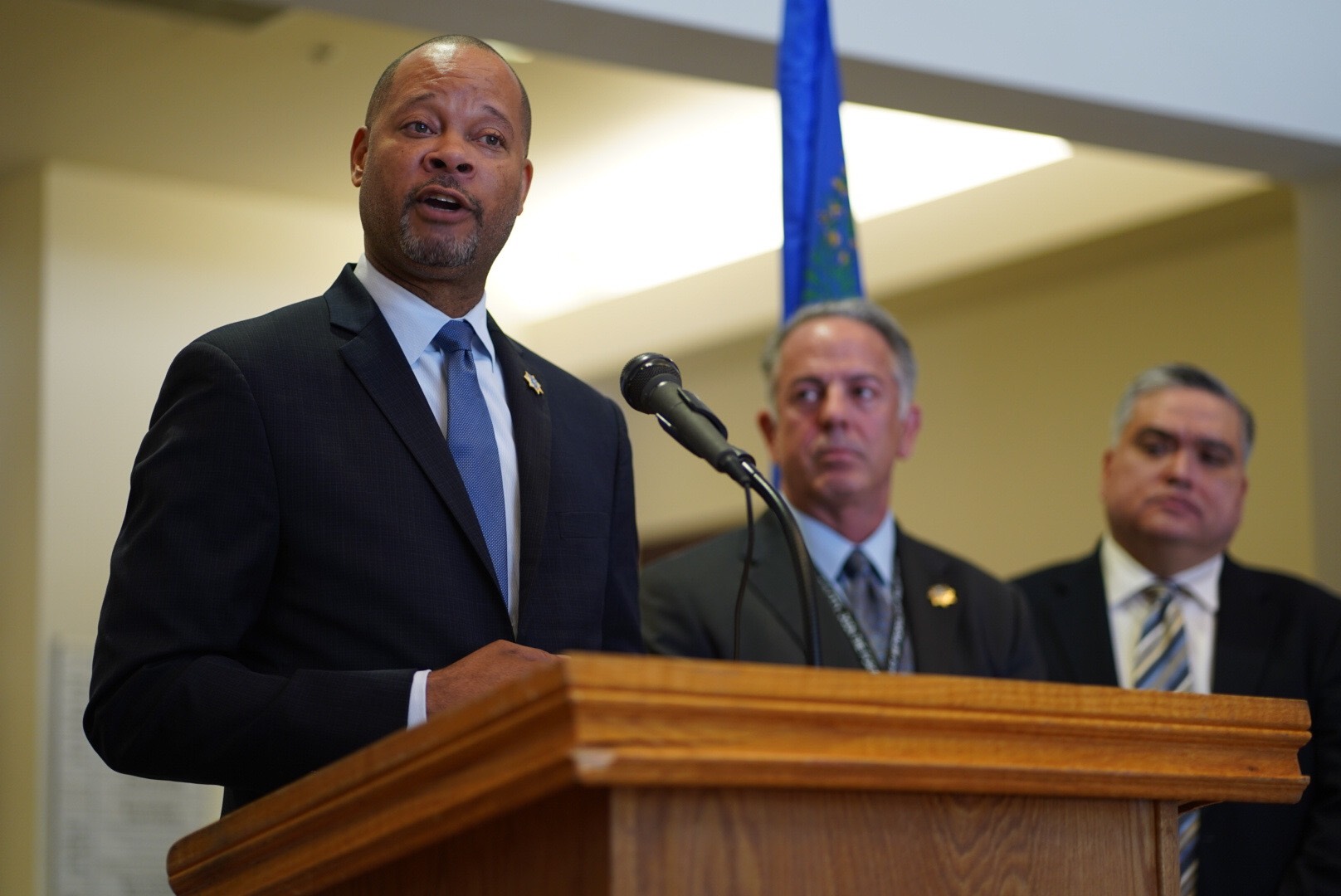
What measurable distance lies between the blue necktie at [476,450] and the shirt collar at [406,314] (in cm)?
2

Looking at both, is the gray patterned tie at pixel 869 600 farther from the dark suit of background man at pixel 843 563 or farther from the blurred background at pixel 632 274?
the blurred background at pixel 632 274

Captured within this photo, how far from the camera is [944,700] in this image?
1326mm

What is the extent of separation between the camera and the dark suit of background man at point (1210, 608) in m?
3.48

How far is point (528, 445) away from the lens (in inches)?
80.6

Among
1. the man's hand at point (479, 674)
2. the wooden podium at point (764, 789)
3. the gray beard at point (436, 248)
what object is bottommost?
the wooden podium at point (764, 789)

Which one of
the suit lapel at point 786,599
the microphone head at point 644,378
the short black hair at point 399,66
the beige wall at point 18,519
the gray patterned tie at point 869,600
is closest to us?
the microphone head at point 644,378

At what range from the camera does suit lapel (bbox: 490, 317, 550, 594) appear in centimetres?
195

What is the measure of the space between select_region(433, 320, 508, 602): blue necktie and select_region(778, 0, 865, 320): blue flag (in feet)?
6.67

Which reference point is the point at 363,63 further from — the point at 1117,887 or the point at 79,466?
the point at 1117,887

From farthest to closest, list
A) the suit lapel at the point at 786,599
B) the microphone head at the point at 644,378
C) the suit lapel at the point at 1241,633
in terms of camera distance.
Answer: the suit lapel at the point at 1241,633 → the suit lapel at the point at 786,599 → the microphone head at the point at 644,378

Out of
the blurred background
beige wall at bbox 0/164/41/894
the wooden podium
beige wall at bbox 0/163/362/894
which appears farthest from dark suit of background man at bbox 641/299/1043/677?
beige wall at bbox 0/164/41/894

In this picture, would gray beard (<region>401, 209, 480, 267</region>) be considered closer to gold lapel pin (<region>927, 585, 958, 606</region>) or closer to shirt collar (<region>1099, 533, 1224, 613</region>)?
gold lapel pin (<region>927, 585, 958, 606</region>)

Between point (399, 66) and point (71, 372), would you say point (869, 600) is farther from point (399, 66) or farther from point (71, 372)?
point (71, 372)

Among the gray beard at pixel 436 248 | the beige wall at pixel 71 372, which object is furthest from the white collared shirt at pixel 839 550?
the beige wall at pixel 71 372
